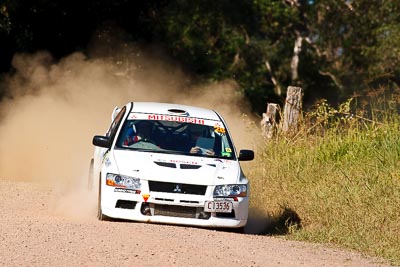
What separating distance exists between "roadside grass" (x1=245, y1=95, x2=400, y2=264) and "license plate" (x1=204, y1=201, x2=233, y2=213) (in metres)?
1.10

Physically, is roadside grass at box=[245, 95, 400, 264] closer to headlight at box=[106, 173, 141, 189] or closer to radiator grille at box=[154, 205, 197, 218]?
radiator grille at box=[154, 205, 197, 218]

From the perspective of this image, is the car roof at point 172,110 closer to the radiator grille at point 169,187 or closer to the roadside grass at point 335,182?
the roadside grass at point 335,182

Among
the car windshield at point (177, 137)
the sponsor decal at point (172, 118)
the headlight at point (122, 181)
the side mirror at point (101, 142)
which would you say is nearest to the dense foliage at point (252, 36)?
the sponsor decal at point (172, 118)

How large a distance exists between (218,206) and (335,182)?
3039 mm

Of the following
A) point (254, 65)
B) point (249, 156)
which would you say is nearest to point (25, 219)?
point (249, 156)

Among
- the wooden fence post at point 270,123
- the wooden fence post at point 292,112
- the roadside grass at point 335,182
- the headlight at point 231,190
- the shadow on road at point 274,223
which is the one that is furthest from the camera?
the wooden fence post at point 270,123

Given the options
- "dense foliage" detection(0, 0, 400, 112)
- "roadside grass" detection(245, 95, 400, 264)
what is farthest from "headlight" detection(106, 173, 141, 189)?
"dense foliage" detection(0, 0, 400, 112)

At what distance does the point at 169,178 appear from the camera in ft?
41.8

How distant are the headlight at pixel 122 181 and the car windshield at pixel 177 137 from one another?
92cm

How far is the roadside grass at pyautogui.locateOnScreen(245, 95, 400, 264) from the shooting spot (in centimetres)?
1331

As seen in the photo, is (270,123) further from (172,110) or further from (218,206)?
(218,206)

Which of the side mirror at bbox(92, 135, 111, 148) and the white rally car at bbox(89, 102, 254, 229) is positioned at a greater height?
the side mirror at bbox(92, 135, 111, 148)

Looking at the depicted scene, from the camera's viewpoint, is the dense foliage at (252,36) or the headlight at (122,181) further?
the dense foliage at (252,36)

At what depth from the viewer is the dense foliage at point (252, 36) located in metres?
30.9
